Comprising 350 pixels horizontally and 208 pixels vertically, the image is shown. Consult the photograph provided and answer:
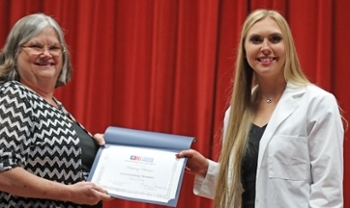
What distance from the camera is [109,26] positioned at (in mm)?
3098

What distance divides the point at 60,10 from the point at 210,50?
0.99 meters

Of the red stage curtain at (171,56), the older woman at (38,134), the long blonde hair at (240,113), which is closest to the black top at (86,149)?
the older woman at (38,134)

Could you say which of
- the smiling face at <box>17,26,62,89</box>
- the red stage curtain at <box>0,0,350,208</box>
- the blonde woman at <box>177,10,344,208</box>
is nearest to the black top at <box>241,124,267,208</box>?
the blonde woman at <box>177,10,344,208</box>

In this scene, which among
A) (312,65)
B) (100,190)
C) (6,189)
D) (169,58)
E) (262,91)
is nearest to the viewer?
(6,189)

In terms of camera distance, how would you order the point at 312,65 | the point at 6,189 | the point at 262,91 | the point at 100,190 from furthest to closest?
the point at 312,65 < the point at 262,91 < the point at 100,190 < the point at 6,189

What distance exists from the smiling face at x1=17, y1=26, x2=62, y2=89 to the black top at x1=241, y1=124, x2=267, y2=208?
758mm

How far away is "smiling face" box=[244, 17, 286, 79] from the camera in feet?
6.08

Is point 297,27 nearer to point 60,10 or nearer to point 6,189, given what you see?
point 60,10

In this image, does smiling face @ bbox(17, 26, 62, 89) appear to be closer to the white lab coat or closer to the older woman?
the older woman

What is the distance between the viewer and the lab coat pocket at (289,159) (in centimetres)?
171

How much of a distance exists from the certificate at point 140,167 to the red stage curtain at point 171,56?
3.07ft

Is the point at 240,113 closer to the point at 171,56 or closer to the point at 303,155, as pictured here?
the point at 303,155

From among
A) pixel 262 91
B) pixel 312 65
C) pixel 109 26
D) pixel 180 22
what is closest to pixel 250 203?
pixel 262 91

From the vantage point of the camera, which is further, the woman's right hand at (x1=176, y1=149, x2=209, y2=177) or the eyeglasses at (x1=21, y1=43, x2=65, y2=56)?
the woman's right hand at (x1=176, y1=149, x2=209, y2=177)
